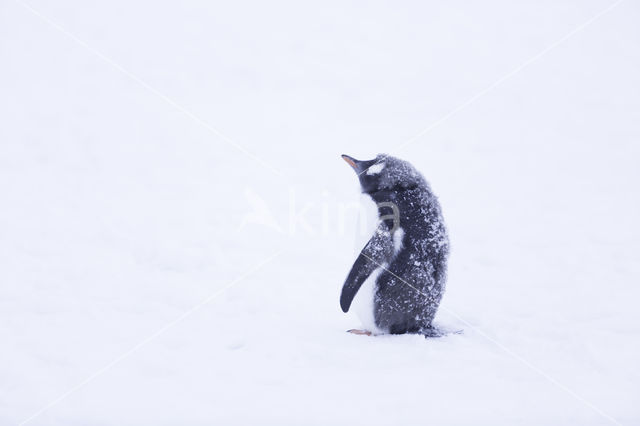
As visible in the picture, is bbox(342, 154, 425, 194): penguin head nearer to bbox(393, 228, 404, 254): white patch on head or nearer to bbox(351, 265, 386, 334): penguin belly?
bbox(393, 228, 404, 254): white patch on head

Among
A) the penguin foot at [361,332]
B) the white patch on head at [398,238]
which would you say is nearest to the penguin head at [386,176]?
the white patch on head at [398,238]

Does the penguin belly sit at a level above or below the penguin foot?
above

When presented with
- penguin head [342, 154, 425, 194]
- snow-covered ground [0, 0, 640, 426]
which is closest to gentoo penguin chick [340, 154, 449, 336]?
penguin head [342, 154, 425, 194]

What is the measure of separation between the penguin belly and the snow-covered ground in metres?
0.12

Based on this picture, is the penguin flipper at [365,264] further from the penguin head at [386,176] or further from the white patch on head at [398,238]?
the penguin head at [386,176]

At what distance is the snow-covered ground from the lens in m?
2.34

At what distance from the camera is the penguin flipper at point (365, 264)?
2.56 meters

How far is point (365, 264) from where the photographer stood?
2.56 meters

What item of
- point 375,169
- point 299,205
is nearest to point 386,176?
point 375,169

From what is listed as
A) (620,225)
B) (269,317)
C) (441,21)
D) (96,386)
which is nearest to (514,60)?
(441,21)

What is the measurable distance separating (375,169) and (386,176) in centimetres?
8

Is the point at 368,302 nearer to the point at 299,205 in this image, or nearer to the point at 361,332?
the point at 361,332

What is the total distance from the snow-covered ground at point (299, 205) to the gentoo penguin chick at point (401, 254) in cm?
16

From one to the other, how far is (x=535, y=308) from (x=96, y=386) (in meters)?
2.41
